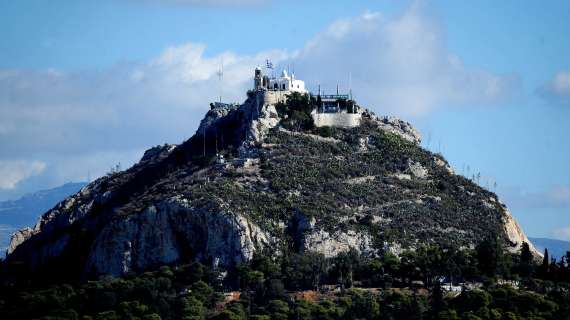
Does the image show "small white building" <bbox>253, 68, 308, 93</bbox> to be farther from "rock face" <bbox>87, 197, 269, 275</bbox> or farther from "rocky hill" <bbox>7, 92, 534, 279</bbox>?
"rock face" <bbox>87, 197, 269, 275</bbox>

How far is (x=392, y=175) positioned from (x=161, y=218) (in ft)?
110

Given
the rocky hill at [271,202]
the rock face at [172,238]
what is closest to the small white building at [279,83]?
the rocky hill at [271,202]

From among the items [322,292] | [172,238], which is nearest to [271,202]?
[172,238]

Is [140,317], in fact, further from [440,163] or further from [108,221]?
[440,163]

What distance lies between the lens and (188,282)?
152125mm

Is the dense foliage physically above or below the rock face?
below

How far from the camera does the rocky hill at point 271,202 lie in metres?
158

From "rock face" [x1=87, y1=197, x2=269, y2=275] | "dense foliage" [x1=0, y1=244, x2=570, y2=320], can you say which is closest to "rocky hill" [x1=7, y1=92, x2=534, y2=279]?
"rock face" [x1=87, y1=197, x2=269, y2=275]

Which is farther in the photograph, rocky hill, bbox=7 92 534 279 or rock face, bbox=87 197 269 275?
rocky hill, bbox=7 92 534 279

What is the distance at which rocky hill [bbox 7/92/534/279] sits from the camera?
518 feet

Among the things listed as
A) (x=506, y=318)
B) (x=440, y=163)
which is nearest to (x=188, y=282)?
(x=506, y=318)

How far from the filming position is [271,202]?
537ft

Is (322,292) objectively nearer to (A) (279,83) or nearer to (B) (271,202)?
(B) (271,202)

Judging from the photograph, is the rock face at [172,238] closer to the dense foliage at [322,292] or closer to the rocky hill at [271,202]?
the rocky hill at [271,202]
